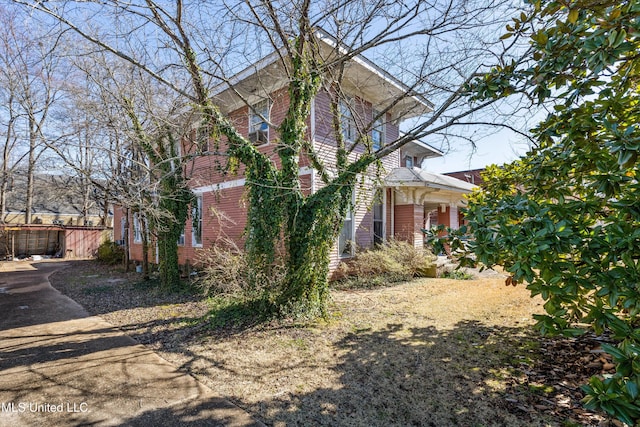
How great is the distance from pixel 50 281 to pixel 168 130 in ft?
26.0

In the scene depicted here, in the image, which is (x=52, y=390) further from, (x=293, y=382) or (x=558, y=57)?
(x=558, y=57)

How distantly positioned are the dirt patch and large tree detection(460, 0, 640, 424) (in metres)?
1.16

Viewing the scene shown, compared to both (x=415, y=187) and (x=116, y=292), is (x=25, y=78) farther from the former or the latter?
(x=415, y=187)

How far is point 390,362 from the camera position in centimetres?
398

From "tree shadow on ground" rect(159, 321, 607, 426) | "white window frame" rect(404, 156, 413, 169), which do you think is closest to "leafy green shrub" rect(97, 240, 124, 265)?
"tree shadow on ground" rect(159, 321, 607, 426)

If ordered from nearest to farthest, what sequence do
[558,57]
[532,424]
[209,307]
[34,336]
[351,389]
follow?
[532,424], [558,57], [351,389], [34,336], [209,307]

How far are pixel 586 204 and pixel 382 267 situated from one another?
7.01 meters

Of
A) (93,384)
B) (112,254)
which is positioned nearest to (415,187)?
(93,384)

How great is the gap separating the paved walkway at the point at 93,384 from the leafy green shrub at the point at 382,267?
539cm

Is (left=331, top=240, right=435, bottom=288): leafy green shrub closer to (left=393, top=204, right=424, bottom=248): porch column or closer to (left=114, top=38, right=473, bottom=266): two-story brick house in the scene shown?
(left=114, top=38, right=473, bottom=266): two-story brick house

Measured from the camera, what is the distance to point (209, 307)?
686cm

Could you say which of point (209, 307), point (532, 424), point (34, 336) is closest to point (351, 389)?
point (532, 424)

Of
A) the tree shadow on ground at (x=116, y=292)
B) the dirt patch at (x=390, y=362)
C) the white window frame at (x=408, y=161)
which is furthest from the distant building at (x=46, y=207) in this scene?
the dirt patch at (x=390, y=362)

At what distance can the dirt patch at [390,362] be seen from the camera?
9.66 ft
